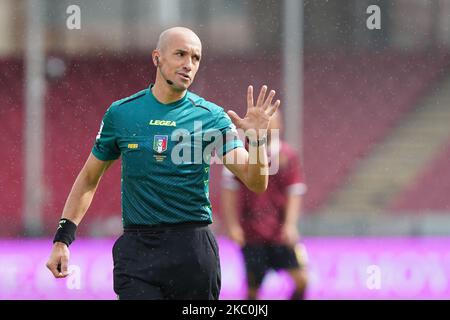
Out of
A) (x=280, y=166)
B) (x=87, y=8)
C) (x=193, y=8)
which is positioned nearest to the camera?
(x=280, y=166)

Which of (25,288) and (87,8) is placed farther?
(87,8)

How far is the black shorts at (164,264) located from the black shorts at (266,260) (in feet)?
11.6

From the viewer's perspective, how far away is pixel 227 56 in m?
18.2

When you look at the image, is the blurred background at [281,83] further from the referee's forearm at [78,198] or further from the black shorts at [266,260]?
the referee's forearm at [78,198]

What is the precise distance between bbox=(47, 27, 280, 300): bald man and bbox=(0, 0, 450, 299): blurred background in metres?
11.0

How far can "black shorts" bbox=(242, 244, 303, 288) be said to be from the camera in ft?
26.8

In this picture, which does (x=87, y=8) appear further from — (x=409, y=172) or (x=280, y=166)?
(x=280, y=166)

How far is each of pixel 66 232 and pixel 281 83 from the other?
1298 centimetres

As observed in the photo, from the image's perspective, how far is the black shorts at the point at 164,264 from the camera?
15.0 ft

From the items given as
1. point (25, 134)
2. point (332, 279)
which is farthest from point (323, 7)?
point (332, 279)

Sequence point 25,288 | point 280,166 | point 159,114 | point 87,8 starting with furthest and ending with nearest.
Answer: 1. point 87,8
2. point 25,288
3. point 280,166
4. point 159,114

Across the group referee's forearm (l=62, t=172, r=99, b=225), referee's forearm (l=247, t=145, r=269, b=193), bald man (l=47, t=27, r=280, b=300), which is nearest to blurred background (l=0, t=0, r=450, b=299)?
referee's forearm (l=62, t=172, r=99, b=225)

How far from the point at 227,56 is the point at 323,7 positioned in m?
1.80

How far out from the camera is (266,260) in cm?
818
